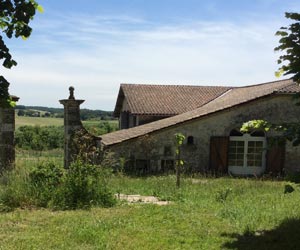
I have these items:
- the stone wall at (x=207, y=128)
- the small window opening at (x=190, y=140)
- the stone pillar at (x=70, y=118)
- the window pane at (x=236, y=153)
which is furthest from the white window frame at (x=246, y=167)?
the stone pillar at (x=70, y=118)

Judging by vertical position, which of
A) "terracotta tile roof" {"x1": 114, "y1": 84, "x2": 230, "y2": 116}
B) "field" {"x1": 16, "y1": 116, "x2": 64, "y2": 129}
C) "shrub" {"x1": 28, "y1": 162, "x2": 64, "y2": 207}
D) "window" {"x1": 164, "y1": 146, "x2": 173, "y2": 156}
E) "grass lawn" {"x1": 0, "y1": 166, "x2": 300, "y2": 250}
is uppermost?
"terracotta tile roof" {"x1": 114, "y1": 84, "x2": 230, "y2": 116}

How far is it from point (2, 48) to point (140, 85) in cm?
2484

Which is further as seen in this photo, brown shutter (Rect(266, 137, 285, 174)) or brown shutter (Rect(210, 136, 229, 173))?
brown shutter (Rect(266, 137, 285, 174))

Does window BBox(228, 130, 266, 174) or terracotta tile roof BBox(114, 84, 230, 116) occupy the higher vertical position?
terracotta tile roof BBox(114, 84, 230, 116)

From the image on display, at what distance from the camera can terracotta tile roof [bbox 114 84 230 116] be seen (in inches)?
983

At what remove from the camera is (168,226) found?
7637 mm

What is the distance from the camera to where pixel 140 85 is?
28.2m

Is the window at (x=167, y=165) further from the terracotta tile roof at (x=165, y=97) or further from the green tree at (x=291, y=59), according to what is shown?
the green tree at (x=291, y=59)

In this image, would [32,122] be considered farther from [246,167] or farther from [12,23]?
[12,23]

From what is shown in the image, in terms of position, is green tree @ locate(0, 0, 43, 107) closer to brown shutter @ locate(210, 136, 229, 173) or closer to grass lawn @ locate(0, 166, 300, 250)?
grass lawn @ locate(0, 166, 300, 250)

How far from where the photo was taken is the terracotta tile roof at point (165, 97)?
2497 centimetres

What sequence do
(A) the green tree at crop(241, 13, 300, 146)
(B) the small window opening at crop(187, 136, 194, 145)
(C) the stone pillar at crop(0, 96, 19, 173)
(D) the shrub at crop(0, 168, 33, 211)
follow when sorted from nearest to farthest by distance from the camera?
(A) the green tree at crop(241, 13, 300, 146), (D) the shrub at crop(0, 168, 33, 211), (C) the stone pillar at crop(0, 96, 19, 173), (B) the small window opening at crop(187, 136, 194, 145)

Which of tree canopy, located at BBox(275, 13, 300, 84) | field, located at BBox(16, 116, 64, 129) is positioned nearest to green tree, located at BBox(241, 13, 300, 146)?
tree canopy, located at BBox(275, 13, 300, 84)

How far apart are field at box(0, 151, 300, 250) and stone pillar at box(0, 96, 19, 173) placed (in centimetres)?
458
